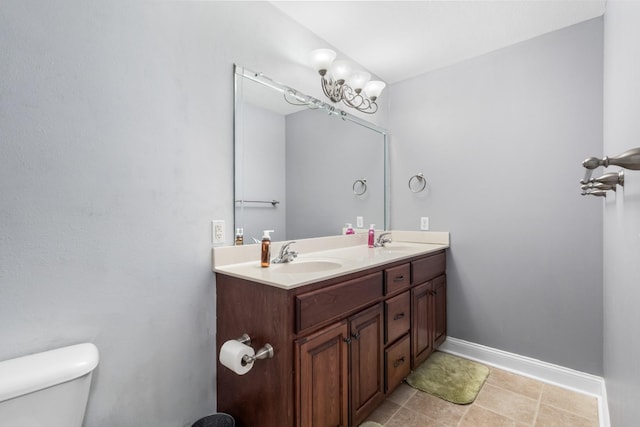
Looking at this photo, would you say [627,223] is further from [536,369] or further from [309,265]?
[536,369]

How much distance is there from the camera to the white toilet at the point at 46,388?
79 cm

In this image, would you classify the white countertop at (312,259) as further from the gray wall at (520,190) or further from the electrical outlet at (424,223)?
the gray wall at (520,190)

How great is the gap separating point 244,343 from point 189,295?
337mm

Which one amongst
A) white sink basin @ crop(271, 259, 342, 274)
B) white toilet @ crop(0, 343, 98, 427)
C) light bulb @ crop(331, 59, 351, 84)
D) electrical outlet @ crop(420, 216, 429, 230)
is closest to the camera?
white toilet @ crop(0, 343, 98, 427)

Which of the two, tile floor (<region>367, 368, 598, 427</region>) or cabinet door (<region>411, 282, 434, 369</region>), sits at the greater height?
cabinet door (<region>411, 282, 434, 369</region>)

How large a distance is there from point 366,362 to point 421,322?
670 mm

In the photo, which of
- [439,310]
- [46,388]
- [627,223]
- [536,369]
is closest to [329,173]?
[439,310]

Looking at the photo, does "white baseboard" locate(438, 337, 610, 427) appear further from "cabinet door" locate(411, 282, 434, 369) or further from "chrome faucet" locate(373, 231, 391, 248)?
"chrome faucet" locate(373, 231, 391, 248)

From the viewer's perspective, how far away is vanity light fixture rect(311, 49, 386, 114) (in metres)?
1.80

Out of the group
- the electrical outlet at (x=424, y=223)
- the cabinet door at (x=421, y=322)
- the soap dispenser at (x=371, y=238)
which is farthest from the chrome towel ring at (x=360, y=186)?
the cabinet door at (x=421, y=322)

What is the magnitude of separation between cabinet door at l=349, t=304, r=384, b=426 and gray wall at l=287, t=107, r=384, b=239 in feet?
2.17

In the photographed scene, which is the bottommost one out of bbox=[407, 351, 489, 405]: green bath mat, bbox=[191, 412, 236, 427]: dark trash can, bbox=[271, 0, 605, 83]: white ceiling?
bbox=[407, 351, 489, 405]: green bath mat

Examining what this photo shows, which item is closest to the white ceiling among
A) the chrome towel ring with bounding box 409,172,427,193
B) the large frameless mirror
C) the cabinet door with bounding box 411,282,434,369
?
the large frameless mirror

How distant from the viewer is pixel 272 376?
1159 mm
